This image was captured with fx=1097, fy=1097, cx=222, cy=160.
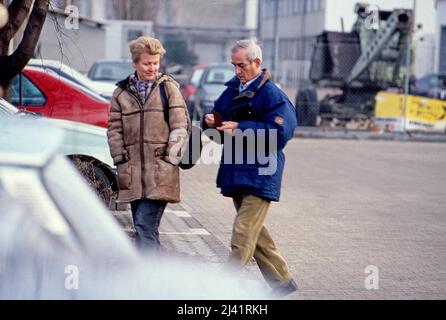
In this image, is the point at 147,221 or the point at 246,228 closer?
the point at 246,228

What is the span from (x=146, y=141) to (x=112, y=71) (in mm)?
18334

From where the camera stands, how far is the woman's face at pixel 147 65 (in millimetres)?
7211

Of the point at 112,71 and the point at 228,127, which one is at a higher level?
the point at 228,127

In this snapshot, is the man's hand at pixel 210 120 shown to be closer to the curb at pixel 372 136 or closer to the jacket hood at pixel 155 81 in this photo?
the jacket hood at pixel 155 81

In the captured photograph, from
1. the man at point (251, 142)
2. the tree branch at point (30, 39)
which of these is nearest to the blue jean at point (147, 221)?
the man at point (251, 142)

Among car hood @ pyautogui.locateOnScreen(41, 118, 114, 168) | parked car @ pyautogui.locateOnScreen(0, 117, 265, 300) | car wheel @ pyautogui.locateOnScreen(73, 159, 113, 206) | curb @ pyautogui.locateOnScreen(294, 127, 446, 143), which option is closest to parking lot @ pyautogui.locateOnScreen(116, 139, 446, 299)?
car wheel @ pyautogui.locateOnScreen(73, 159, 113, 206)

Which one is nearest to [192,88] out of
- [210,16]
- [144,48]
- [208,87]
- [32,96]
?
[208,87]

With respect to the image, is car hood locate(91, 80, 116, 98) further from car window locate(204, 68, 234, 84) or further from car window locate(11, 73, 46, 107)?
car window locate(204, 68, 234, 84)

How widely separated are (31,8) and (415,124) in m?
17.4

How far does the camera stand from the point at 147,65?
7.24 metres

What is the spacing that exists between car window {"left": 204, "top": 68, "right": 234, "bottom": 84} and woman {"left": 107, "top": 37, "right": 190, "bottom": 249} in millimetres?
20820

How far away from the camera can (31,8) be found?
11117mm

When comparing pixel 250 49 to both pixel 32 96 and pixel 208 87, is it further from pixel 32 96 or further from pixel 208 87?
pixel 208 87
